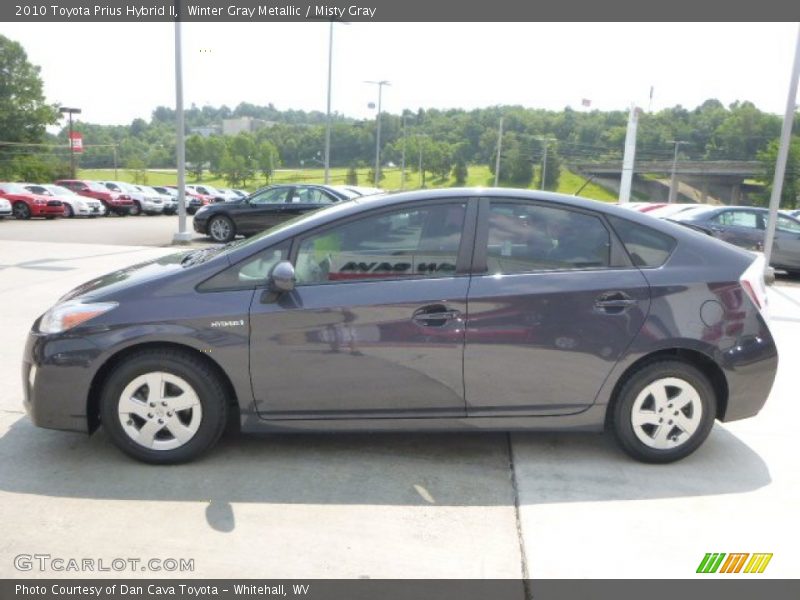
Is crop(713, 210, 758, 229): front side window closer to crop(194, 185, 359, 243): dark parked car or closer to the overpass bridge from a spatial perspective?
crop(194, 185, 359, 243): dark parked car

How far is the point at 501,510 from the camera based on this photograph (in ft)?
Result: 10.9

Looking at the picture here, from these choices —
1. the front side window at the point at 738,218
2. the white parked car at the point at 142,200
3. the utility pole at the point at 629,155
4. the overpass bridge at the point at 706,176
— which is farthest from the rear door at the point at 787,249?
the overpass bridge at the point at 706,176

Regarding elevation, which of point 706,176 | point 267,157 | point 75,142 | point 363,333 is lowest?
point 363,333

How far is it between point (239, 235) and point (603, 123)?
46.4 metres

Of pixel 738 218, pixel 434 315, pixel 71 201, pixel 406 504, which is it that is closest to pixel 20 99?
pixel 71 201

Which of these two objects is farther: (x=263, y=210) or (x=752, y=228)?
(x=263, y=210)

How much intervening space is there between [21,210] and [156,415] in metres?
23.6

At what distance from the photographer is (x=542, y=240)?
3.82 metres

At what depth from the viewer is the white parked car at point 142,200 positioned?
3033 centimetres

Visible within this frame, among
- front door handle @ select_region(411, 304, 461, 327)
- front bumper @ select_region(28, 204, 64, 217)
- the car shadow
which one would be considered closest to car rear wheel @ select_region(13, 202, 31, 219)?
front bumper @ select_region(28, 204, 64, 217)

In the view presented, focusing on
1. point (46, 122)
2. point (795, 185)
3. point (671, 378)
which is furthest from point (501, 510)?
point (795, 185)

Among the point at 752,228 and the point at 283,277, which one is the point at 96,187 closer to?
the point at 752,228

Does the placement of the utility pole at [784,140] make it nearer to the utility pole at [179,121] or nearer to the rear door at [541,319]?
the rear door at [541,319]

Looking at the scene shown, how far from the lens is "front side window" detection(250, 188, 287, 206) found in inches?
630
